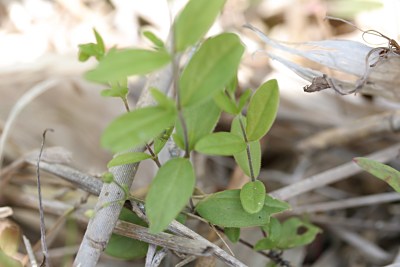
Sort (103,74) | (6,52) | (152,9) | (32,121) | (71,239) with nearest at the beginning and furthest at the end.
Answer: (103,74), (71,239), (32,121), (6,52), (152,9)

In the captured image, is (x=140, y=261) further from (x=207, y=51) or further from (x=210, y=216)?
(x=207, y=51)

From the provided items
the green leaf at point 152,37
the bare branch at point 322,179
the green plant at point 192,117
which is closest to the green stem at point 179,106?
the green plant at point 192,117

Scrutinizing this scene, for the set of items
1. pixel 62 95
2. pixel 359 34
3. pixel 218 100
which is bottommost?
pixel 62 95

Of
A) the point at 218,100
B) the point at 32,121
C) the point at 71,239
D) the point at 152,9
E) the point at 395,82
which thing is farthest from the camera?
the point at 152,9

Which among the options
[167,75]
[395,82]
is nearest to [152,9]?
[167,75]

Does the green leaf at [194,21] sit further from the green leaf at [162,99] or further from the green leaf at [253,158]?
the green leaf at [253,158]

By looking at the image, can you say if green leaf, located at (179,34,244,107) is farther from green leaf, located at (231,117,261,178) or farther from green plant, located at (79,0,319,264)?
green leaf, located at (231,117,261,178)

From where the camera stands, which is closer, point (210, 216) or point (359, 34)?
point (210, 216)
